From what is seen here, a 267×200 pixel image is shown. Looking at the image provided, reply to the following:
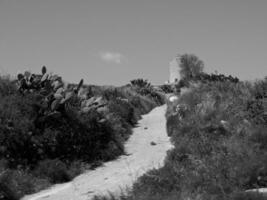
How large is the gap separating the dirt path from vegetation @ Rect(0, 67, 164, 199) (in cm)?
53

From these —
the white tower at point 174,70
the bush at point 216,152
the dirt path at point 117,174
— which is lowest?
the dirt path at point 117,174

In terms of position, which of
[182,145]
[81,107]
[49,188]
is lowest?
[49,188]

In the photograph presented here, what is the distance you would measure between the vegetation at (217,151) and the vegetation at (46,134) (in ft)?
9.64

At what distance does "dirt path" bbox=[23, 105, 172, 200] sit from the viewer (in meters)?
9.55

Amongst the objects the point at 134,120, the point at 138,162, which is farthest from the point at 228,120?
the point at 134,120

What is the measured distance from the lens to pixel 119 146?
15180 mm

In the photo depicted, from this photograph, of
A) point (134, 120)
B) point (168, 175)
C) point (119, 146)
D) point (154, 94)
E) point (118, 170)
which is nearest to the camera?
point (168, 175)

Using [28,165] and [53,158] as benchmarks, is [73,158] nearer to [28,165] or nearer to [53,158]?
[53,158]

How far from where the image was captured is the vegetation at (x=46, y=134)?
11445mm

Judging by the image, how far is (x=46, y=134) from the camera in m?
12.9

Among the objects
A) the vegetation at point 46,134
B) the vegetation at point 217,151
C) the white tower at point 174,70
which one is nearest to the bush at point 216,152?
the vegetation at point 217,151

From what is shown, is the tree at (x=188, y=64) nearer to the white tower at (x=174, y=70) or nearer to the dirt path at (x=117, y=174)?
the white tower at (x=174, y=70)

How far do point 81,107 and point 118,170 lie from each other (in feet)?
14.6

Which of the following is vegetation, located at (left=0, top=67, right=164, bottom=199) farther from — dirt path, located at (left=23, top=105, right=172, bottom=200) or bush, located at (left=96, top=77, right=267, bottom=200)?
bush, located at (left=96, top=77, right=267, bottom=200)
